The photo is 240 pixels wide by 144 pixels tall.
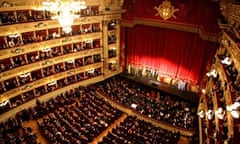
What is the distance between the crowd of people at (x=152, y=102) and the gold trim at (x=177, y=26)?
20.0 feet

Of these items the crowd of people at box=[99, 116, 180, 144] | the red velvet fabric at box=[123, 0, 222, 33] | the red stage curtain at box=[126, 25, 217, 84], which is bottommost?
the crowd of people at box=[99, 116, 180, 144]

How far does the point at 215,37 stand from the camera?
1784cm

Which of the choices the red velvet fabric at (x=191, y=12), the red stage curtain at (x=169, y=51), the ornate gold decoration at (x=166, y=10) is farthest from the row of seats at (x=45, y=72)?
the ornate gold decoration at (x=166, y=10)

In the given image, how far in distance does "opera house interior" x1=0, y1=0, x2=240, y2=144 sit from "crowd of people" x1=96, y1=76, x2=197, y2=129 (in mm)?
91

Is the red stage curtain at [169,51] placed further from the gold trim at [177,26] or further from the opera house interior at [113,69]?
the gold trim at [177,26]

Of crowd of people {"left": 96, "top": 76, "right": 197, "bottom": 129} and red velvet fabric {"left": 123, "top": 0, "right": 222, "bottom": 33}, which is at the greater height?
red velvet fabric {"left": 123, "top": 0, "right": 222, "bottom": 33}

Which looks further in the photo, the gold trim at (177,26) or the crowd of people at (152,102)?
the gold trim at (177,26)

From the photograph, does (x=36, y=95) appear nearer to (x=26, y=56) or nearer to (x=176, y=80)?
(x=26, y=56)

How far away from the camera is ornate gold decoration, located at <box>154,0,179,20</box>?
2000 centimetres

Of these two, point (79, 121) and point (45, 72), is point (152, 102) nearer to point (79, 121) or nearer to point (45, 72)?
point (79, 121)

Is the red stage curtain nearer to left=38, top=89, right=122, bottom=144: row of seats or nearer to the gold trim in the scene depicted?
the gold trim

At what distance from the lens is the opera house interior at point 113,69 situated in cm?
1522

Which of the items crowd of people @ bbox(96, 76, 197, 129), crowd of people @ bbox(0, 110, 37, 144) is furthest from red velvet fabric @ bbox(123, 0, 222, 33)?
crowd of people @ bbox(0, 110, 37, 144)

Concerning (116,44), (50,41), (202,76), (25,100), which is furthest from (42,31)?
(202,76)
